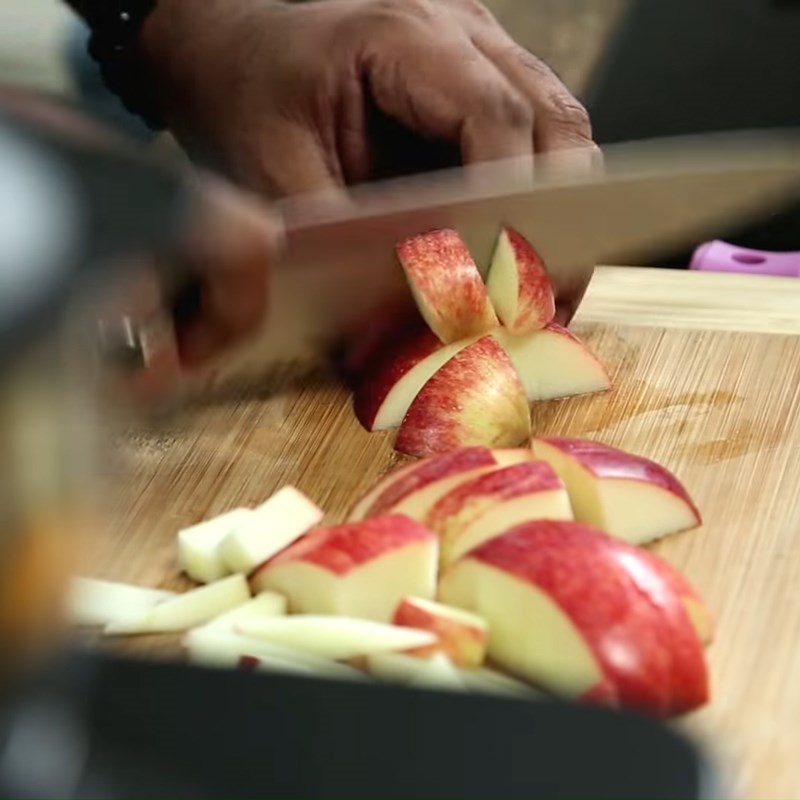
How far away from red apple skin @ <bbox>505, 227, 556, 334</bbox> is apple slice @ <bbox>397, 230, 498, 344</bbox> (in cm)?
4

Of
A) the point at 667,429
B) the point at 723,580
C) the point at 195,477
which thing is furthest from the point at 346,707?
the point at 667,429

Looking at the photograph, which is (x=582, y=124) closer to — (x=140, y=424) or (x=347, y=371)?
(x=347, y=371)

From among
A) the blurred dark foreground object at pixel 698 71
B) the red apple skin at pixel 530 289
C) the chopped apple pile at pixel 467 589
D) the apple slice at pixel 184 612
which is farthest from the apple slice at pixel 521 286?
the blurred dark foreground object at pixel 698 71

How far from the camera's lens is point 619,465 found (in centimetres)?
149

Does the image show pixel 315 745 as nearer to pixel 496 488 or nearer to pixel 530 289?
pixel 496 488

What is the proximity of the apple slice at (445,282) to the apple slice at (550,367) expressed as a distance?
52 millimetres

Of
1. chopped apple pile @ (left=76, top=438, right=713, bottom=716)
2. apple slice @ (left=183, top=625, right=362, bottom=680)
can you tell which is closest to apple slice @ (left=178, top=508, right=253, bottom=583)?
chopped apple pile @ (left=76, top=438, right=713, bottom=716)

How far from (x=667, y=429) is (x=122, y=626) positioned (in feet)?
2.14

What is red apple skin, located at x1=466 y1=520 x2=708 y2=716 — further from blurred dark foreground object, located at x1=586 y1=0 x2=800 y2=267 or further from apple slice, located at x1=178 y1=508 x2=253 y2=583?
blurred dark foreground object, located at x1=586 y1=0 x2=800 y2=267

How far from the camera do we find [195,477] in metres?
1.64

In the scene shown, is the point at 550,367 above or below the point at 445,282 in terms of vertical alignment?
below

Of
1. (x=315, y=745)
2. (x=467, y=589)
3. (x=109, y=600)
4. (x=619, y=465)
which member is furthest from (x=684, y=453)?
(x=315, y=745)

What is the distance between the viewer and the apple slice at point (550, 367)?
1.77m

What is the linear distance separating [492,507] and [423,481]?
8 cm
